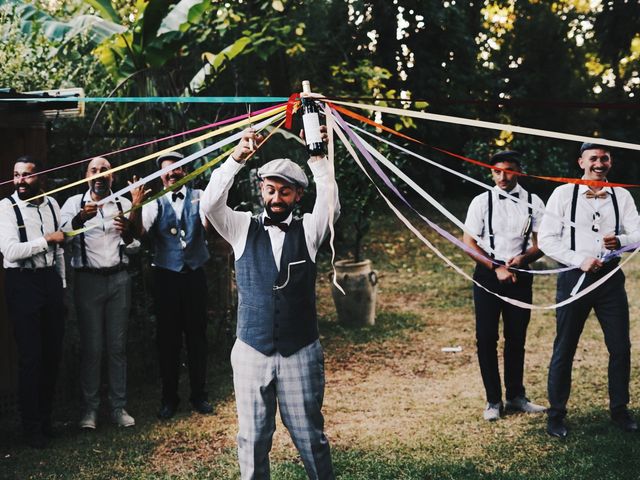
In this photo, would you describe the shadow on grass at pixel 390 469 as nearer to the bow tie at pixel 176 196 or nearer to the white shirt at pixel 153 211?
the white shirt at pixel 153 211

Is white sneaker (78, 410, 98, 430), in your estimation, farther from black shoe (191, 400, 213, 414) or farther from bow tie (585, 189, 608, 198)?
bow tie (585, 189, 608, 198)

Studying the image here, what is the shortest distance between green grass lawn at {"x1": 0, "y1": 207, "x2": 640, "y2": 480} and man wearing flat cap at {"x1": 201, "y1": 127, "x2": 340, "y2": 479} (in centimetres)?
112

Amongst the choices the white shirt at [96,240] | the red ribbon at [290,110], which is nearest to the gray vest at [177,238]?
the white shirt at [96,240]

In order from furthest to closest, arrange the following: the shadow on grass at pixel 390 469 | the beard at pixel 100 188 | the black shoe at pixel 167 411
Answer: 1. the black shoe at pixel 167 411
2. the beard at pixel 100 188
3. the shadow on grass at pixel 390 469

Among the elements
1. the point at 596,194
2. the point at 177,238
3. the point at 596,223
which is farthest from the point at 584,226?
the point at 177,238

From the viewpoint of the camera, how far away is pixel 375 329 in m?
9.53

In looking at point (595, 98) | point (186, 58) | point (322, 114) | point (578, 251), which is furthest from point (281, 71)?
point (595, 98)

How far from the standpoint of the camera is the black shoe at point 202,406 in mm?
6215

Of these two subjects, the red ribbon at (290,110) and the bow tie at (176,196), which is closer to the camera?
the red ribbon at (290,110)

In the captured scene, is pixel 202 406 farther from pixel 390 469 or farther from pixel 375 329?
pixel 375 329

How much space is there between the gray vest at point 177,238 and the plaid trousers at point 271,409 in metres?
2.45

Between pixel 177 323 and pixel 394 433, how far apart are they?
2.02 m

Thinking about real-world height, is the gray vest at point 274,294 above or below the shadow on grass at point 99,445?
above

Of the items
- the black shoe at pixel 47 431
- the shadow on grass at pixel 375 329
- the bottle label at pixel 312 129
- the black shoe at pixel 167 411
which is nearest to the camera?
the bottle label at pixel 312 129
